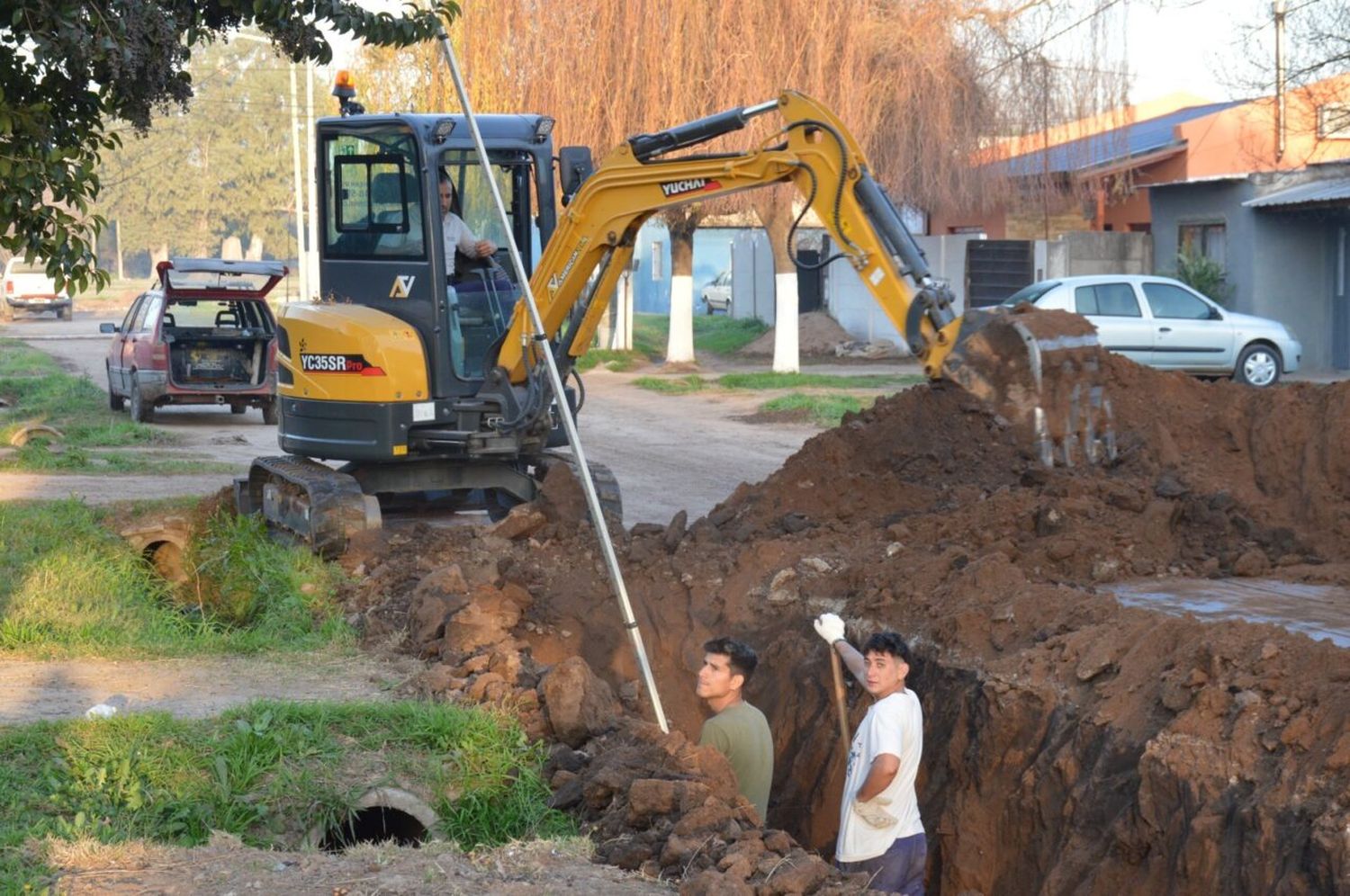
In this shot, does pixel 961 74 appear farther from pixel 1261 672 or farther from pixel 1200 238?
pixel 1261 672

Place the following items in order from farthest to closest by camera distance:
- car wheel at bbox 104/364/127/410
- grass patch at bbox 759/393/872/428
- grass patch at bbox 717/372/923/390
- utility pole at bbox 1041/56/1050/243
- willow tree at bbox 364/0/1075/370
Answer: utility pole at bbox 1041/56/1050/243 < grass patch at bbox 717/372/923/390 < willow tree at bbox 364/0/1075/370 < car wheel at bbox 104/364/127/410 < grass patch at bbox 759/393/872/428

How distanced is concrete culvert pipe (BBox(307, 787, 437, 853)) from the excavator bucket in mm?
3741

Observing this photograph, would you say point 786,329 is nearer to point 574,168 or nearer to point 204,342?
point 204,342

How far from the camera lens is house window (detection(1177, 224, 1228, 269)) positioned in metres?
26.6

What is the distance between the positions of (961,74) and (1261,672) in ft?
69.8

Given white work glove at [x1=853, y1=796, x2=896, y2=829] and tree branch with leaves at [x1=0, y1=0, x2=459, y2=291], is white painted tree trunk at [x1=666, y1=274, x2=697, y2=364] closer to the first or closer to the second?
tree branch with leaves at [x1=0, y1=0, x2=459, y2=291]

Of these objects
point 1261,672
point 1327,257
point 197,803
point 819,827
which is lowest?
point 819,827

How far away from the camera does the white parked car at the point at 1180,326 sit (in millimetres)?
21609

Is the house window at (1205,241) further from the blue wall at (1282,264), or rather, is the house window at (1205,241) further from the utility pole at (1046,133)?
the utility pole at (1046,133)

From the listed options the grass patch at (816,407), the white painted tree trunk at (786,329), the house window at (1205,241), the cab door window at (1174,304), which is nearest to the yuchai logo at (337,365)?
the grass patch at (816,407)

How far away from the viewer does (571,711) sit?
7328 millimetres

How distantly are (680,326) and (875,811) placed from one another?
77.2 feet

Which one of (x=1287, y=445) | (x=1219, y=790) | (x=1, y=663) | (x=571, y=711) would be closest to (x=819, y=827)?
(x=571, y=711)

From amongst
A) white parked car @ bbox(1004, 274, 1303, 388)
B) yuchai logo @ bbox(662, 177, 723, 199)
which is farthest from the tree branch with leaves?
white parked car @ bbox(1004, 274, 1303, 388)
